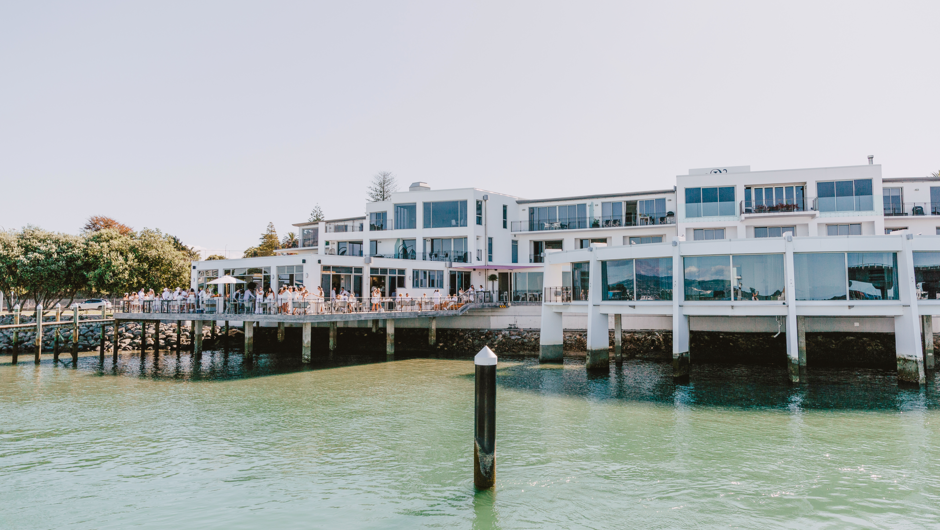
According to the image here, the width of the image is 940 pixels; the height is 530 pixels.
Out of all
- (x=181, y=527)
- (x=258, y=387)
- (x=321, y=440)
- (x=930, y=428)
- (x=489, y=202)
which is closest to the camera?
(x=181, y=527)

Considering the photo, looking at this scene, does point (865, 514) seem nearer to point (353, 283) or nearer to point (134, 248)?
point (353, 283)

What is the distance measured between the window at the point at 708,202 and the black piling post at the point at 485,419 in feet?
102

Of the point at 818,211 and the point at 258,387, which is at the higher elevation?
the point at 818,211

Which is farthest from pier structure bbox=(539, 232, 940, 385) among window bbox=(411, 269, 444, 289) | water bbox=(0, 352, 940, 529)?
window bbox=(411, 269, 444, 289)

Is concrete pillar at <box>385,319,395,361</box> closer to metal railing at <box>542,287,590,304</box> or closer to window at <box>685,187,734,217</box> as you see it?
metal railing at <box>542,287,590,304</box>

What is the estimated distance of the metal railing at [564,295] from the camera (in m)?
26.2

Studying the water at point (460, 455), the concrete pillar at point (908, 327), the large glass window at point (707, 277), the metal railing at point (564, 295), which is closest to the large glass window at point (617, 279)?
the metal railing at point (564, 295)

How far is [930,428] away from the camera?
14555mm

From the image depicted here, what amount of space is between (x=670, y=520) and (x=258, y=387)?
1635 cm

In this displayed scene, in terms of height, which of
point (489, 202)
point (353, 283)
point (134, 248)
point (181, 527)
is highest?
point (489, 202)

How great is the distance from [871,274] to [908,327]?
217 cm

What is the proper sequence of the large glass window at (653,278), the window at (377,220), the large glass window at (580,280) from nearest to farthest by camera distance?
the large glass window at (653,278)
the large glass window at (580,280)
the window at (377,220)

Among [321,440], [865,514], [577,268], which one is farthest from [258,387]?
[865,514]

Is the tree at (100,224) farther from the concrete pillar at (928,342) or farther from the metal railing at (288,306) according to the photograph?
the concrete pillar at (928,342)
